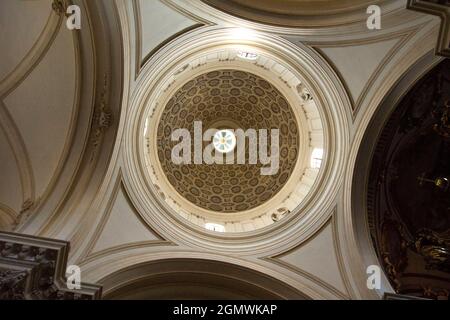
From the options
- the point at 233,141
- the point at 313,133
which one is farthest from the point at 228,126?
the point at 313,133

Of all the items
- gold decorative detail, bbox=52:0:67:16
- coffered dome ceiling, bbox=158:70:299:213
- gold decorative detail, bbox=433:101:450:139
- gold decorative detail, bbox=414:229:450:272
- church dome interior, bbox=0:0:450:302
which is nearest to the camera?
gold decorative detail, bbox=52:0:67:16

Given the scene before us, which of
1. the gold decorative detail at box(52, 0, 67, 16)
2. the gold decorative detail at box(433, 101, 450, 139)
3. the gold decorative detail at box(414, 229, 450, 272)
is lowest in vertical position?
the gold decorative detail at box(414, 229, 450, 272)

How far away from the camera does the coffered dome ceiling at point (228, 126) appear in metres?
13.5

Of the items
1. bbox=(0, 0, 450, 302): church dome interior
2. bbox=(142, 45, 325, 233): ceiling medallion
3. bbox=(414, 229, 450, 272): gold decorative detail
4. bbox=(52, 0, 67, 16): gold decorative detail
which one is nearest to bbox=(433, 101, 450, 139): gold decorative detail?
bbox=(0, 0, 450, 302): church dome interior

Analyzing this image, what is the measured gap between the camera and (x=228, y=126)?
1479 cm

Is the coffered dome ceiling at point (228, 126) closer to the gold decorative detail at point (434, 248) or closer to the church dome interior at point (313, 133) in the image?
the church dome interior at point (313, 133)

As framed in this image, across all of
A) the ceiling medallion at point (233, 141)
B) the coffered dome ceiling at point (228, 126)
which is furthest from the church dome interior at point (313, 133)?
the coffered dome ceiling at point (228, 126)

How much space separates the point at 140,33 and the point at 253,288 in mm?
5072

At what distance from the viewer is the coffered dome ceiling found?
13.5 meters

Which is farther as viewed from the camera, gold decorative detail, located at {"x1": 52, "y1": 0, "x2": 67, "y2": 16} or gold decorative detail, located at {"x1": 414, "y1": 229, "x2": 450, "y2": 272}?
gold decorative detail, located at {"x1": 414, "y1": 229, "x2": 450, "y2": 272}

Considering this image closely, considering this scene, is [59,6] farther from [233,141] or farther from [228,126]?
[233,141]

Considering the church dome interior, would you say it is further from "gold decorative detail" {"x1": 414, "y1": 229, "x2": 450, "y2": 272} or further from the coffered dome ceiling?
the coffered dome ceiling

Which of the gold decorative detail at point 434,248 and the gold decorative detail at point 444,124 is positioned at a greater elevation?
the gold decorative detail at point 444,124

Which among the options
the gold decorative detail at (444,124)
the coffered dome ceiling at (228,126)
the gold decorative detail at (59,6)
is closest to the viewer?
the gold decorative detail at (59,6)
